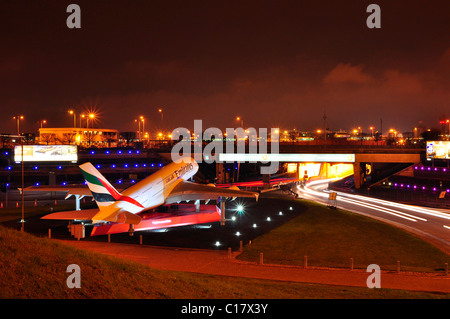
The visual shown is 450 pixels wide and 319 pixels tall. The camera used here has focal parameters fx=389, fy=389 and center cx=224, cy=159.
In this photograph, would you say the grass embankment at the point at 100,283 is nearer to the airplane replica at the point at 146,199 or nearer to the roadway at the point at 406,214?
the airplane replica at the point at 146,199

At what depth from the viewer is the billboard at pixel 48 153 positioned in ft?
233

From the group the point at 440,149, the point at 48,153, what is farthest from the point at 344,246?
the point at 48,153

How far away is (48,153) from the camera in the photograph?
2820 inches

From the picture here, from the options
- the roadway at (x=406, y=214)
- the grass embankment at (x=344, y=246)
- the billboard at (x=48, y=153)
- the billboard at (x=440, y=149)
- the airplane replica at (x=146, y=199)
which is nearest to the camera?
the grass embankment at (x=344, y=246)

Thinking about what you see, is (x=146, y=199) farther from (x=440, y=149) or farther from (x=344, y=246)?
(x=440, y=149)

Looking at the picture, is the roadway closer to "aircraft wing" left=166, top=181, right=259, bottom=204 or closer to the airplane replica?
the airplane replica

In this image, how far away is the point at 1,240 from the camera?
1845 cm

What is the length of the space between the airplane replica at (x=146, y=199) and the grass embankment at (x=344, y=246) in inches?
226

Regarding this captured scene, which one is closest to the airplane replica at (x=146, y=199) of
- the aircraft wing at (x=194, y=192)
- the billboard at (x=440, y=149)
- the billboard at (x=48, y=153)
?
the aircraft wing at (x=194, y=192)

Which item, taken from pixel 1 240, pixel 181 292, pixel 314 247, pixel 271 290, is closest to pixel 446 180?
pixel 314 247

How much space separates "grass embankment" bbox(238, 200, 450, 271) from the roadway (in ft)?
8.11

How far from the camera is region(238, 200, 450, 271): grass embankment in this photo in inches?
1172

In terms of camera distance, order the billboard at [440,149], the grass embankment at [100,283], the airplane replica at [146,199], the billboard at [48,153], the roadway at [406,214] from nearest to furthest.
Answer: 1. the grass embankment at [100,283]
2. the airplane replica at [146,199]
3. the roadway at [406,214]
4. the billboard at [48,153]
5. the billboard at [440,149]
